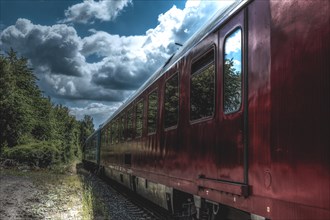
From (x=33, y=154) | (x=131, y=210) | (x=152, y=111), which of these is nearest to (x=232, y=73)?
Result: (x=152, y=111)

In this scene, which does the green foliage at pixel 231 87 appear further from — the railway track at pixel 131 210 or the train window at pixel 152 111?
the railway track at pixel 131 210

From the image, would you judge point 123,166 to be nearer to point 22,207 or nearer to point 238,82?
point 22,207

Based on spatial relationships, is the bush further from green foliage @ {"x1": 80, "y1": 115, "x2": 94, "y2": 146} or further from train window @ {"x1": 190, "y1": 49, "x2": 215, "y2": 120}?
green foliage @ {"x1": 80, "y1": 115, "x2": 94, "y2": 146}

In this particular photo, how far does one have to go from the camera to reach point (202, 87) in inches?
258

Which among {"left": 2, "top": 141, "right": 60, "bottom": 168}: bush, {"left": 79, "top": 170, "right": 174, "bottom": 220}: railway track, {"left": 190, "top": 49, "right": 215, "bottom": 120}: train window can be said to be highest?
{"left": 190, "top": 49, "right": 215, "bottom": 120}: train window

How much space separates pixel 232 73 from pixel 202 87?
4.03ft

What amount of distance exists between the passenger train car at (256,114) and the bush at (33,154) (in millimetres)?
25920

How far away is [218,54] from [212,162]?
4.45 feet

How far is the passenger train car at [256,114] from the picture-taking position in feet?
11.7

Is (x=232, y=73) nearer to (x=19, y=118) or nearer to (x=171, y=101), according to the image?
(x=171, y=101)

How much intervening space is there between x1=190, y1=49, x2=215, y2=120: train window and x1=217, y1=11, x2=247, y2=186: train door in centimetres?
36

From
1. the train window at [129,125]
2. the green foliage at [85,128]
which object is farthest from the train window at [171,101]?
the green foliage at [85,128]

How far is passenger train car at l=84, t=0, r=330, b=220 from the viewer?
3555 millimetres

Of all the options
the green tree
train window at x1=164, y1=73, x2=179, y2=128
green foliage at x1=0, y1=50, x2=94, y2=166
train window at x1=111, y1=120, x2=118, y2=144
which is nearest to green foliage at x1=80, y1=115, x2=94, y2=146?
green foliage at x1=0, y1=50, x2=94, y2=166
